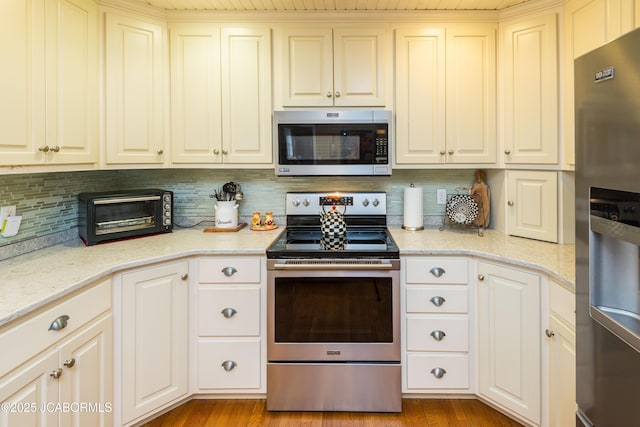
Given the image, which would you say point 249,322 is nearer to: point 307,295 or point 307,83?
point 307,295

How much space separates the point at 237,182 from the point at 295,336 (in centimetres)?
122

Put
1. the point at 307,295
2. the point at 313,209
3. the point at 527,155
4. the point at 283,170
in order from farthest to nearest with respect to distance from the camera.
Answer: the point at 313,209, the point at 283,170, the point at 527,155, the point at 307,295

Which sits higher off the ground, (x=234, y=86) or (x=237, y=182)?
(x=234, y=86)

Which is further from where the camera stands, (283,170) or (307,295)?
(283,170)

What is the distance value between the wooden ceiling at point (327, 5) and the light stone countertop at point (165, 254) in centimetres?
139

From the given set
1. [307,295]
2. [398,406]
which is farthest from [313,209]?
[398,406]

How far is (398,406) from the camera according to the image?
2.11 metres

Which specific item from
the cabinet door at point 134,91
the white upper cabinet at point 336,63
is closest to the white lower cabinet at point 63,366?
the cabinet door at point 134,91

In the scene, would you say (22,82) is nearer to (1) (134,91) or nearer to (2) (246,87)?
(1) (134,91)

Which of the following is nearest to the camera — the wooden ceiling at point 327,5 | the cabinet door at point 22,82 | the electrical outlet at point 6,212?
the cabinet door at point 22,82

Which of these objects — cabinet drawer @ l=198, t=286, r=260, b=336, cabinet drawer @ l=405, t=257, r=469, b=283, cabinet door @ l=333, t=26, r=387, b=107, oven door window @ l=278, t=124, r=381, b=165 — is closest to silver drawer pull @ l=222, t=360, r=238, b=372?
cabinet drawer @ l=198, t=286, r=260, b=336

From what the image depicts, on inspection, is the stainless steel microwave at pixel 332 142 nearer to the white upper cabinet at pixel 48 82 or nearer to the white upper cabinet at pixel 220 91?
the white upper cabinet at pixel 220 91

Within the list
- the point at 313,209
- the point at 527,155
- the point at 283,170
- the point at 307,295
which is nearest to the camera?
the point at 307,295

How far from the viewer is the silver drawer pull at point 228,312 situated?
2133 millimetres
